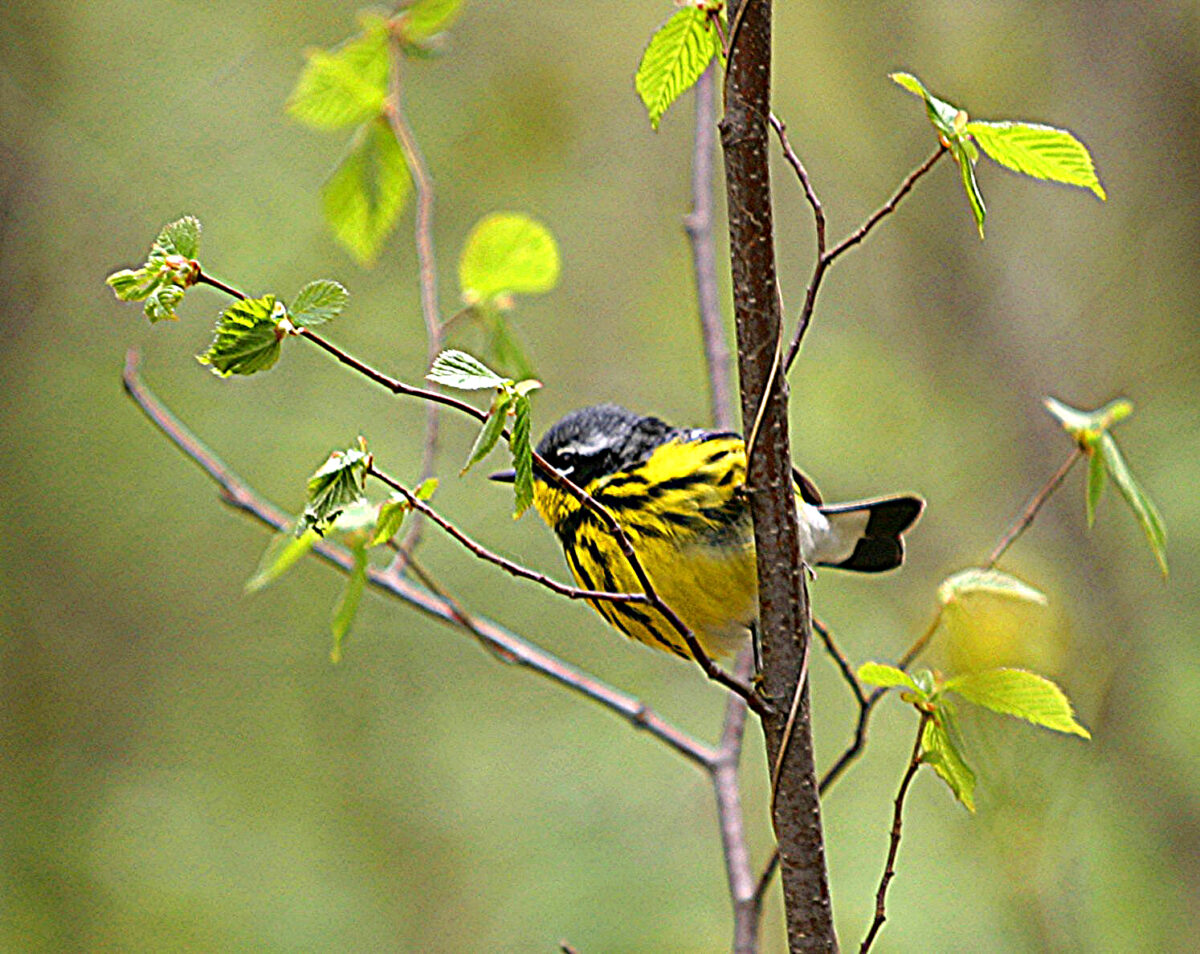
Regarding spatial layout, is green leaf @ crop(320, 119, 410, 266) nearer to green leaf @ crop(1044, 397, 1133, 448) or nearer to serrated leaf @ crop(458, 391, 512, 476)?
serrated leaf @ crop(458, 391, 512, 476)

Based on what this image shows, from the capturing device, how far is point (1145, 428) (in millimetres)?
4074

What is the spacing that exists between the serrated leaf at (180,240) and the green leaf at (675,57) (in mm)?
445

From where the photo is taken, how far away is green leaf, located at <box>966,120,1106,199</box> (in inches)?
44.1

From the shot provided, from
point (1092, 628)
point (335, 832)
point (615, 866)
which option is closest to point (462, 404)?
point (615, 866)

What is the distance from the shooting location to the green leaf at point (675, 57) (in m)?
1.17

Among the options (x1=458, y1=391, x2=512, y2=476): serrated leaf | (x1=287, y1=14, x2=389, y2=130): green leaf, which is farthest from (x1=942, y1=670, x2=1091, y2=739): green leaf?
(x1=287, y1=14, x2=389, y2=130): green leaf

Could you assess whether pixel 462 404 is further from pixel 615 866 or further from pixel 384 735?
pixel 384 735

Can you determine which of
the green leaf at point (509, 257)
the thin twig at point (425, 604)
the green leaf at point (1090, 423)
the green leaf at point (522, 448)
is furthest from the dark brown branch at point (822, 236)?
the thin twig at point (425, 604)

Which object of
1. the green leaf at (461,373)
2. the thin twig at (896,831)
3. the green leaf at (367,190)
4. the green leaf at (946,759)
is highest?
the green leaf at (461,373)

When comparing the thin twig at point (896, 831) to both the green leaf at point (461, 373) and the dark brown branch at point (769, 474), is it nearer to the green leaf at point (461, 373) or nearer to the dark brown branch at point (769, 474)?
the dark brown branch at point (769, 474)

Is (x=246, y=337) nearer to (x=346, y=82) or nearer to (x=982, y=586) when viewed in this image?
(x=346, y=82)

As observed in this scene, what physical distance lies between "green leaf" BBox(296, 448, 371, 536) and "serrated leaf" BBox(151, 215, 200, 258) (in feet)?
0.72

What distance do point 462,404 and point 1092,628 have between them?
3.27 meters

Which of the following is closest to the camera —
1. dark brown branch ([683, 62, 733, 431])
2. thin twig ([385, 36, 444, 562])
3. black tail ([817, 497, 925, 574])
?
thin twig ([385, 36, 444, 562])
